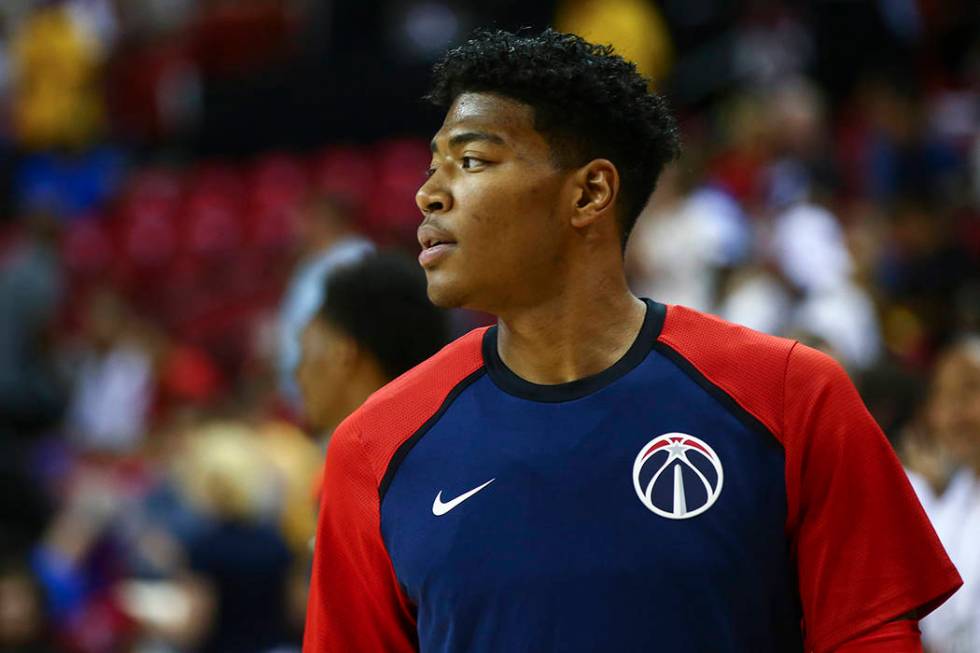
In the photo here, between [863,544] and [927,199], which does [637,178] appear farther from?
[927,199]

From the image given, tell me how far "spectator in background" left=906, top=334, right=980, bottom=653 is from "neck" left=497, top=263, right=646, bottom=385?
197cm

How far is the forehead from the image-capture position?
2711 millimetres

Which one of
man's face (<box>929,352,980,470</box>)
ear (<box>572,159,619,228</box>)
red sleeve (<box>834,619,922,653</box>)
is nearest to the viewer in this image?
red sleeve (<box>834,619,922,653</box>)

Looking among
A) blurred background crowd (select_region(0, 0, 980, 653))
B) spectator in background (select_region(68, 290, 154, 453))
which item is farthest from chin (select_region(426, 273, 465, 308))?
spectator in background (select_region(68, 290, 154, 453))

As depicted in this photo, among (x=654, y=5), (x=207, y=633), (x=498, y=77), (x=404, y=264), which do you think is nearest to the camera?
(x=498, y=77)

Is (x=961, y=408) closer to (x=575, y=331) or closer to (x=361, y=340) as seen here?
(x=361, y=340)

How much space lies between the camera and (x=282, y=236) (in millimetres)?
12258

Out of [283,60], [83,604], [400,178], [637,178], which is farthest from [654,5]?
[637,178]

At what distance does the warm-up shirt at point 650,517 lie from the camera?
248cm

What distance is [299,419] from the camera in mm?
9156

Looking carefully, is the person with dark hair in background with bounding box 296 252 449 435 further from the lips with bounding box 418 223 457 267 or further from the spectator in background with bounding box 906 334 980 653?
the spectator in background with bounding box 906 334 980 653

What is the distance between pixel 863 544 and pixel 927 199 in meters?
7.49

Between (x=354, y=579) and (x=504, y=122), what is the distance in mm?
820

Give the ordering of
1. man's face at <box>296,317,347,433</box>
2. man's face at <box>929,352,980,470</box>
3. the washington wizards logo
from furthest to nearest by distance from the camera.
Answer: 1. man's face at <box>929,352,980,470</box>
2. man's face at <box>296,317,347,433</box>
3. the washington wizards logo
